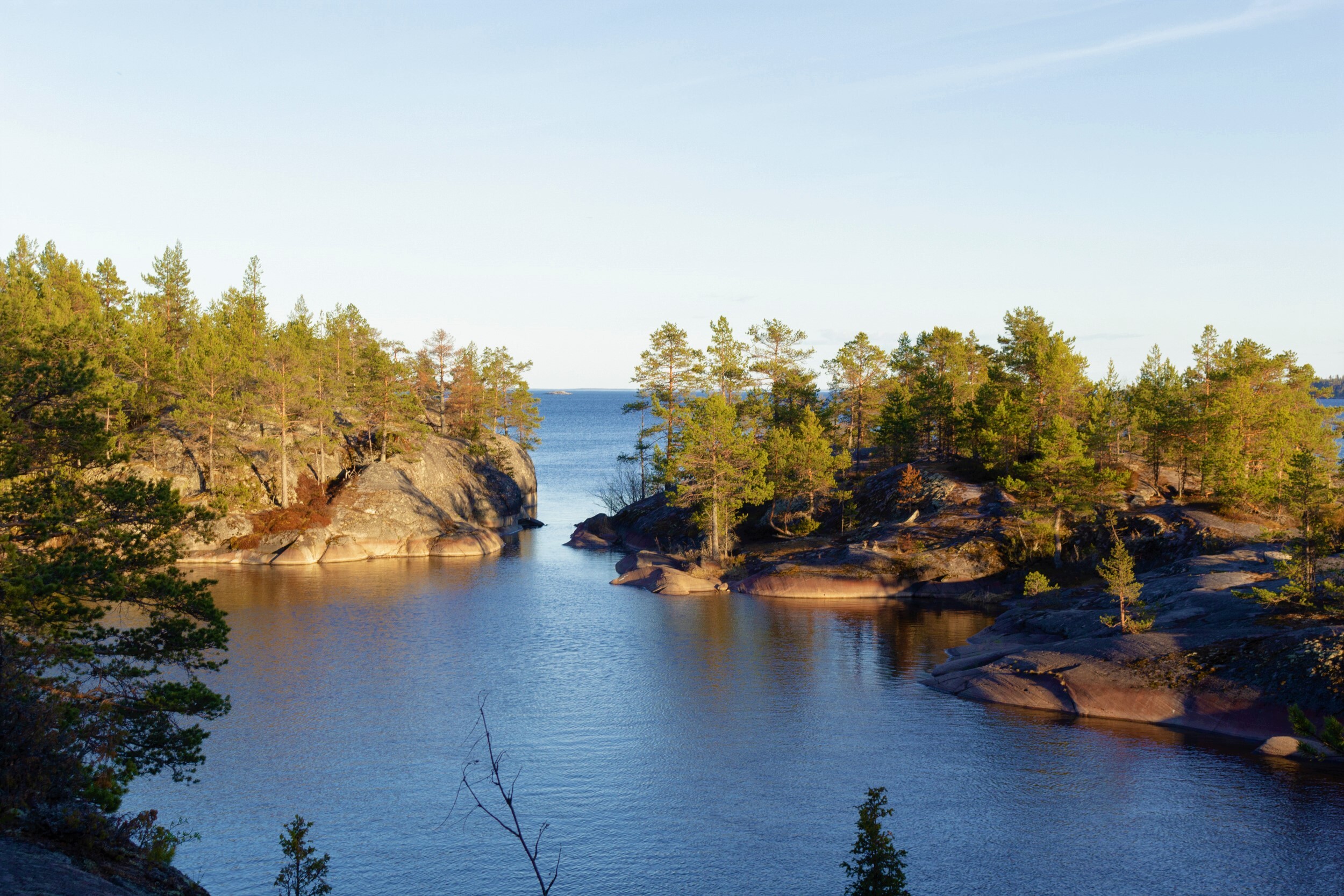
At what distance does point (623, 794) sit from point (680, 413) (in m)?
51.3

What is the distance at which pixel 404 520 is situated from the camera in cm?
7719

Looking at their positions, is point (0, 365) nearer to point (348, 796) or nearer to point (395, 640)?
point (348, 796)

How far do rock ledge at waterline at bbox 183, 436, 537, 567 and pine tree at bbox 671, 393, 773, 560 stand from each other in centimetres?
2220

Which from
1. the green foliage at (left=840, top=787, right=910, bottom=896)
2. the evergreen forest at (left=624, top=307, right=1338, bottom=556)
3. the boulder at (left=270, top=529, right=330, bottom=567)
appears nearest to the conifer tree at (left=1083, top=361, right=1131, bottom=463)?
the evergreen forest at (left=624, top=307, right=1338, bottom=556)

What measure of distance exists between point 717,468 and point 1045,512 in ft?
73.1

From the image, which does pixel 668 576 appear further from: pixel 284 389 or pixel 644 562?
pixel 284 389

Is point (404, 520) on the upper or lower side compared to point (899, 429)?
lower

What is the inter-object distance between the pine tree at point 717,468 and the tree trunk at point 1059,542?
19.7 meters

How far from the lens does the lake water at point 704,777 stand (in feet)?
71.5

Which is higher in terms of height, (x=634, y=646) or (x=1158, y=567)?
(x=1158, y=567)

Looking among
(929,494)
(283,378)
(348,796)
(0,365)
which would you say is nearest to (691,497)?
(929,494)

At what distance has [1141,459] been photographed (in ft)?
217

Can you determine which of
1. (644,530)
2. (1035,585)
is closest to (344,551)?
(644,530)

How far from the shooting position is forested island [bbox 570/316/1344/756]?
1352 inches
